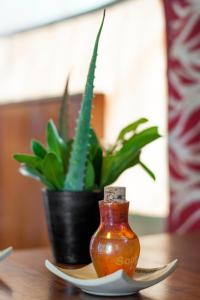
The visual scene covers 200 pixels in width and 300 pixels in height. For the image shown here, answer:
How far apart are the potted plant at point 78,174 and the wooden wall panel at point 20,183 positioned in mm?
2069

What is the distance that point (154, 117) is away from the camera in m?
2.32

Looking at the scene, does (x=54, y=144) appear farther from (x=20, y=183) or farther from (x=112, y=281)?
(x=20, y=183)

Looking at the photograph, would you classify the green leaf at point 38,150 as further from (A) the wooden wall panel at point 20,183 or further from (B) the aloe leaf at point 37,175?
(A) the wooden wall panel at point 20,183

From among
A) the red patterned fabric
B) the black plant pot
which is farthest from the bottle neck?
the red patterned fabric

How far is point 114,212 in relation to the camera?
29.0 inches

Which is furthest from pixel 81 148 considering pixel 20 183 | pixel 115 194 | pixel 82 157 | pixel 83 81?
pixel 20 183

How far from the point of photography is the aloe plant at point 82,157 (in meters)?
0.97

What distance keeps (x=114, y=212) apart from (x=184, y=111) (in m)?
1.36

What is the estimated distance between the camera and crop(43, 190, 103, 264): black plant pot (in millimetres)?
964

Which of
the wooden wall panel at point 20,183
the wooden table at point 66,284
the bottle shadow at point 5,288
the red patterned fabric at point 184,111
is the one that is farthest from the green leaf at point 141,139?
the wooden wall panel at point 20,183

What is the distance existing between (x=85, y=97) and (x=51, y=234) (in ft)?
0.90

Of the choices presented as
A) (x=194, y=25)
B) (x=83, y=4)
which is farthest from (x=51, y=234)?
(x=83, y=4)

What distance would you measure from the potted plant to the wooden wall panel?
6.79 feet

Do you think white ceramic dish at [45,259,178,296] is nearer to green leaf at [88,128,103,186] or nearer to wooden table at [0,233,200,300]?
wooden table at [0,233,200,300]
